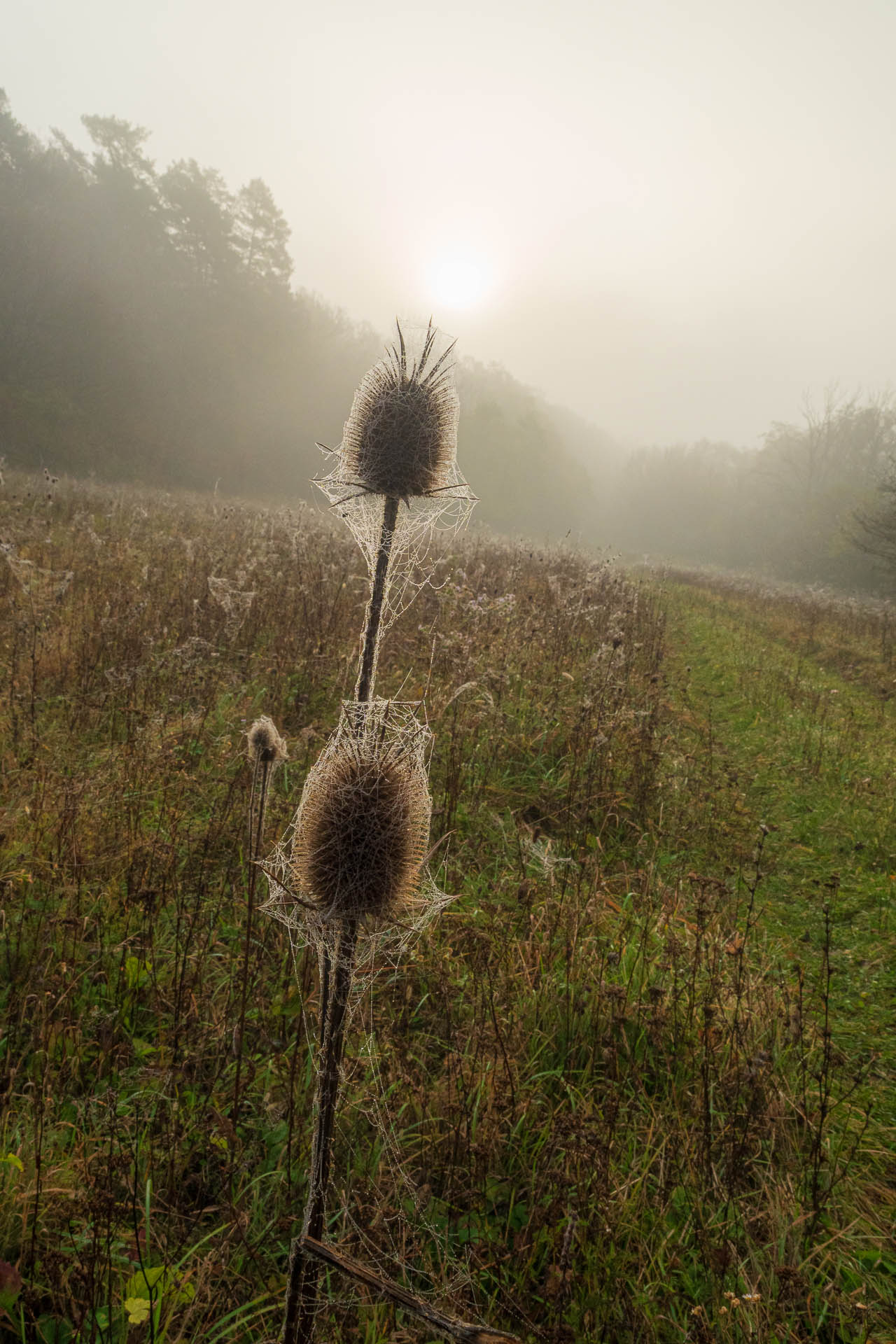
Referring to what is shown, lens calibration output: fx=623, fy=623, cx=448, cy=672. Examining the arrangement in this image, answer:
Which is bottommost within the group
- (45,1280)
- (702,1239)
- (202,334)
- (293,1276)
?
(45,1280)

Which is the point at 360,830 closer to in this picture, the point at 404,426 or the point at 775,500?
the point at 404,426

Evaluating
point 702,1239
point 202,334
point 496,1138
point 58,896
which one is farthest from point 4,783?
point 202,334

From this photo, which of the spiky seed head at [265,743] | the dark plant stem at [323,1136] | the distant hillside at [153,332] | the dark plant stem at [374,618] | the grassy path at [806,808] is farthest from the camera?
the distant hillside at [153,332]

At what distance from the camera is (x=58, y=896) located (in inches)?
120

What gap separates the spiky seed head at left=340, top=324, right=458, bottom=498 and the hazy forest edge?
1985 cm

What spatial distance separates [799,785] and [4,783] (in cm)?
660

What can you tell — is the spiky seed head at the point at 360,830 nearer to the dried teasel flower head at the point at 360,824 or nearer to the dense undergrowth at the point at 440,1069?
the dried teasel flower head at the point at 360,824

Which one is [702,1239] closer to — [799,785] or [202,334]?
[799,785]

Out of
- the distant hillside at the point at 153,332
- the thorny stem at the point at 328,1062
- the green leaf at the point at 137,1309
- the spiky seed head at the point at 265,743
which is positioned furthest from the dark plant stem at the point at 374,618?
the distant hillside at the point at 153,332

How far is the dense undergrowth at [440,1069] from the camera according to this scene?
5.75 ft

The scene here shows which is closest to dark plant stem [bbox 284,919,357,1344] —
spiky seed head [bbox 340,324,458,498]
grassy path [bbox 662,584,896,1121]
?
spiky seed head [bbox 340,324,458,498]

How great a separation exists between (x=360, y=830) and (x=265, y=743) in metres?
1.20

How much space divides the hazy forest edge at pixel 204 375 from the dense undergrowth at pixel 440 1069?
1814cm

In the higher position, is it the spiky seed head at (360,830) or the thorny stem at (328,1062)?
the spiky seed head at (360,830)
